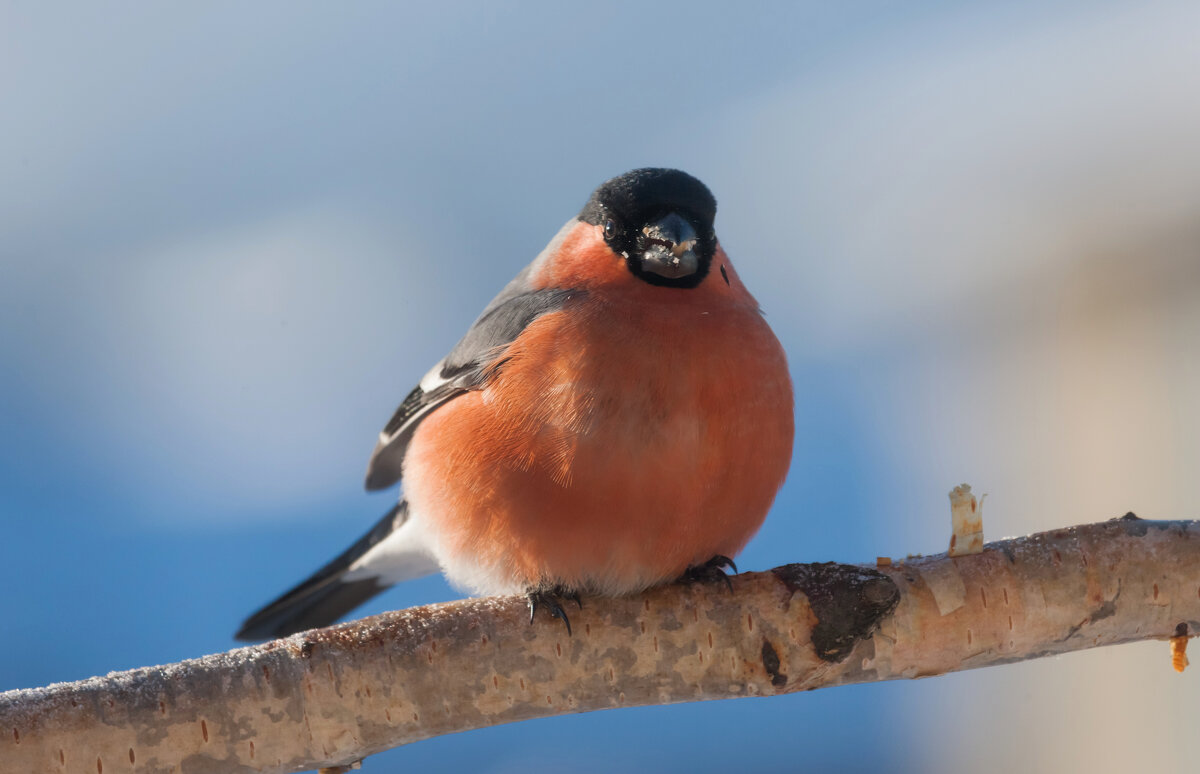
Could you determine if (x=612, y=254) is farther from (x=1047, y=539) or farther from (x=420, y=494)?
(x=1047, y=539)

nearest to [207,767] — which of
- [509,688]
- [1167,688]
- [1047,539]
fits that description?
[509,688]

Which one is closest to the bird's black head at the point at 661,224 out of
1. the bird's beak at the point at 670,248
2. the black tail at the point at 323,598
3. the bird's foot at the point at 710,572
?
the bird's beak at the point at 670,248

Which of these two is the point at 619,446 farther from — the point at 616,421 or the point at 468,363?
the point at 468,363

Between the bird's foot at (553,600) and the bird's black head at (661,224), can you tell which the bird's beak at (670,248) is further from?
the bird's foot at (553,600)

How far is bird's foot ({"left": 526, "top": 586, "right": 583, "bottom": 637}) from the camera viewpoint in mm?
1624

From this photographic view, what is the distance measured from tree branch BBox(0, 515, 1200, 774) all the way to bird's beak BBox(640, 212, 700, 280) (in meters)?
0.56

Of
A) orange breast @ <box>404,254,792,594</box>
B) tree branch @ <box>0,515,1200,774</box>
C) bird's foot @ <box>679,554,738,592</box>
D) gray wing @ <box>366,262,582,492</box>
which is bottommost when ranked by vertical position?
tree branch @ <box>0,515,1200,774</box>

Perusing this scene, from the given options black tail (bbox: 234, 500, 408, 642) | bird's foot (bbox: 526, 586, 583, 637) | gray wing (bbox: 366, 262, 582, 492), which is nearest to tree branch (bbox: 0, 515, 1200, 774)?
bird's foot (bbox: 526, 586, 583, 637)

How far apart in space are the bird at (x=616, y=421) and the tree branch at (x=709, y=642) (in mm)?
107

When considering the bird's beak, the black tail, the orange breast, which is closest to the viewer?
the orange breast

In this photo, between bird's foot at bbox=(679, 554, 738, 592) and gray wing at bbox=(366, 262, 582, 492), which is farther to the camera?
gray wing at bbox=(366, 262, 582, 492)

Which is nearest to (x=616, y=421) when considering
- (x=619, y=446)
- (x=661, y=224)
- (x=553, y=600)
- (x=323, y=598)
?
(x=619, y=446)

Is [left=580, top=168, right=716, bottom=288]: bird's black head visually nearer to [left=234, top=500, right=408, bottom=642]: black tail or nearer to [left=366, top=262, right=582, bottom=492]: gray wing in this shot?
[left=366, top=262, right=582, bottom=492]: gray wing

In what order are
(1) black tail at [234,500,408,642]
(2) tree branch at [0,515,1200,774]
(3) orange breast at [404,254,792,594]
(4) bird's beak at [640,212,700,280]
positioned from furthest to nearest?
(1) black tail at [234,500,408,642] → (4) bird's beak at [640,212,700,280] → (3) orange breast at [404,254,792,594] → (2) tree branch at [0,515,1200,774]
